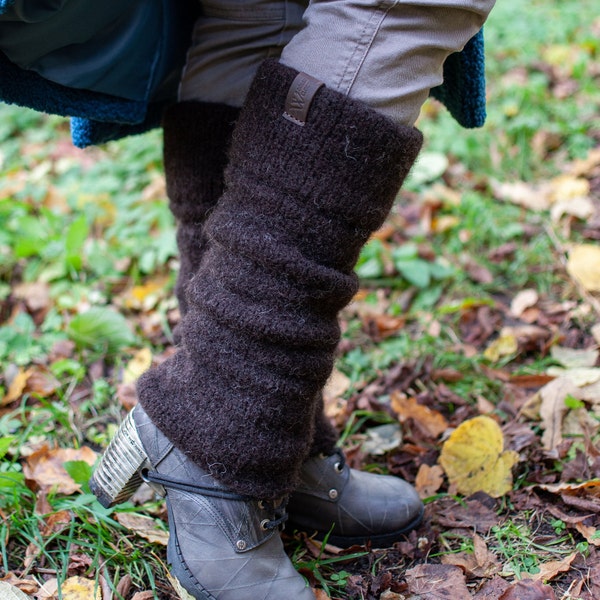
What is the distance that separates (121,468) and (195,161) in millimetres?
506

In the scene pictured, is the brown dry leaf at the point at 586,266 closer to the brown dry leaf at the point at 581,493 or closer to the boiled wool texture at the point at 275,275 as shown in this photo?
the brown dry leaf at the point at 581,493

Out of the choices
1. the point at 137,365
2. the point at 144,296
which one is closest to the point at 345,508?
the point at 137,365

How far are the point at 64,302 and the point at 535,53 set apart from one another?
2133mm

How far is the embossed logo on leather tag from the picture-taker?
89 cm

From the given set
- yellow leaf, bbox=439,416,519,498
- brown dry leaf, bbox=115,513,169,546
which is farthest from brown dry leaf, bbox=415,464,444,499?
brown dry leaf, bbox=115,513,169,546

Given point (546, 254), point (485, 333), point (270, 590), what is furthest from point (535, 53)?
point (270, 590)

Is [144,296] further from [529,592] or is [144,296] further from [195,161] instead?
[529,592]

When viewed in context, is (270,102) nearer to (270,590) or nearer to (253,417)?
(253,417)

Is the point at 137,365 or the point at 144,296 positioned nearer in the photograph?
the point at 137,365

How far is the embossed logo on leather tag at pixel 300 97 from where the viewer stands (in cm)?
89

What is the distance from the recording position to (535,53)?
2832 mm

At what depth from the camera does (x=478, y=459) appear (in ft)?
4.26

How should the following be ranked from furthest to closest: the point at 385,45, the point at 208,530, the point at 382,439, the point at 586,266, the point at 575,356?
the point at 586,266 → the point at 575,356 → the point at 382,439 → the point at 208,530 → the point at 385,45

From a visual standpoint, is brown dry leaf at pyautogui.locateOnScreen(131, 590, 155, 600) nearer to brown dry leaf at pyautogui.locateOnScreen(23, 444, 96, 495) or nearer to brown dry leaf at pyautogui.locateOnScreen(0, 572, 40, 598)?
brown dry leaf at pyautogui.locateOnScreen(0, 572, 40, 598)
